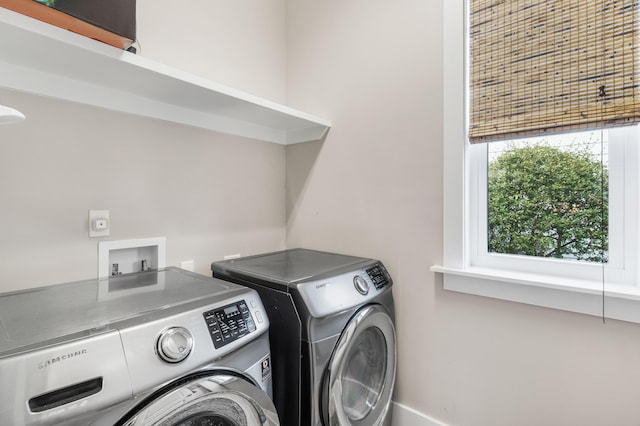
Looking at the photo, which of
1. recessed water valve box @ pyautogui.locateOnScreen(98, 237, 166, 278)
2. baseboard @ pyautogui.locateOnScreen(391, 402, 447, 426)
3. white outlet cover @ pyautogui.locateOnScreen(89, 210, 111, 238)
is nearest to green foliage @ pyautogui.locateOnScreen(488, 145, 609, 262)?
baseboard @ pyautogui.locateOnScreen(391, 402, 447, 426)

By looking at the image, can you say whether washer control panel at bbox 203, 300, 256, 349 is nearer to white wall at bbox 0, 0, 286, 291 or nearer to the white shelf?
white wall at bbox 0, 0, 286, 291

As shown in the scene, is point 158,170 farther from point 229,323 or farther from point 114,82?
point 229,323

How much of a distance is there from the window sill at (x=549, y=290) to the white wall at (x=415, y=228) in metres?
0.04

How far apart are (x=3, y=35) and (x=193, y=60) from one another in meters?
0.81

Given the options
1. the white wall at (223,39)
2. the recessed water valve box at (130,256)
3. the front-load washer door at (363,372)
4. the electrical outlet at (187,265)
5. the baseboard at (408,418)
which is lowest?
the baseboard at (408,418)

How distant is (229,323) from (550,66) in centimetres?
145

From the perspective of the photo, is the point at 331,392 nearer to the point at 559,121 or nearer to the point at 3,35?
the point at 559,121

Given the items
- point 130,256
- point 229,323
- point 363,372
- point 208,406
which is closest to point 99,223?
point 130,256

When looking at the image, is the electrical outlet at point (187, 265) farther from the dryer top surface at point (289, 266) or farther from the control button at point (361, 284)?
the control button at point (361, 284)

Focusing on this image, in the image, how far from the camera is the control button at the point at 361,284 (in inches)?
52.6

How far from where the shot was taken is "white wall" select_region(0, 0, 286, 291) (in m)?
1.12

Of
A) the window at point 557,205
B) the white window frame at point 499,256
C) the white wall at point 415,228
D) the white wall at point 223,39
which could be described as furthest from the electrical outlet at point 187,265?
the window at point 557,205

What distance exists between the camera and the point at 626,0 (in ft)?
3.42

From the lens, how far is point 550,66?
1176mm
